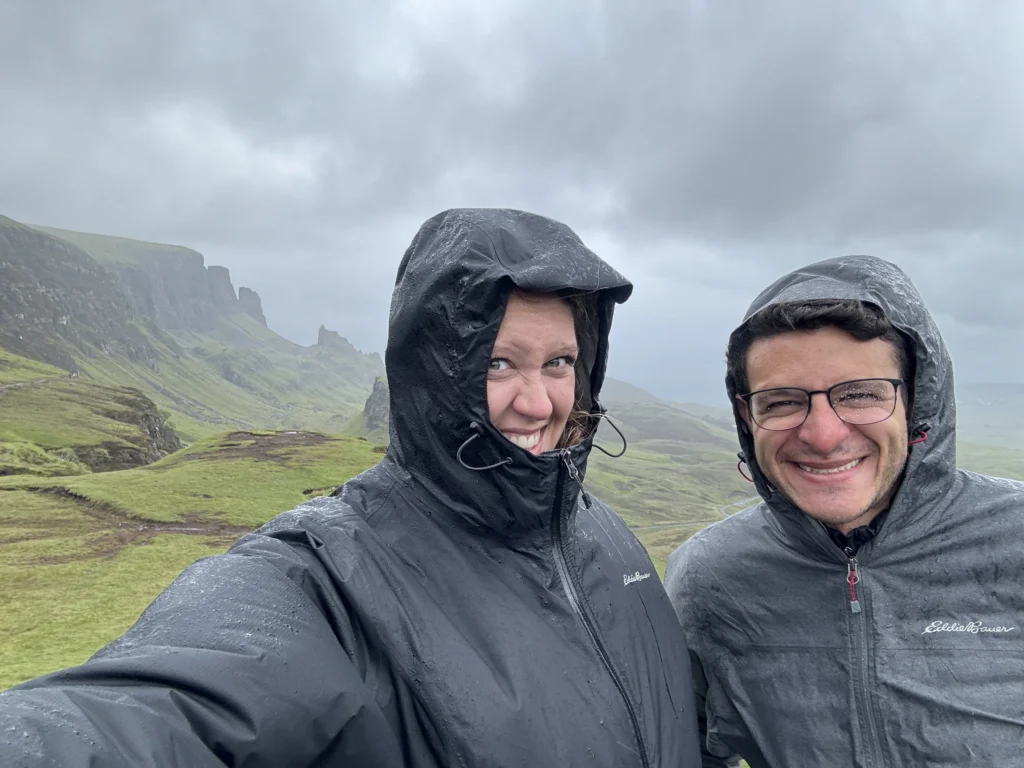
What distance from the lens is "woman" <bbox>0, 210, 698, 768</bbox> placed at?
2.35 metres

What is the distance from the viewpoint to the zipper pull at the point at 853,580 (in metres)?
4.10

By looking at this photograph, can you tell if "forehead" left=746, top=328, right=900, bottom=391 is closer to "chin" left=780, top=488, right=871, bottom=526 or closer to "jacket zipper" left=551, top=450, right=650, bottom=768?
"chin" left=780, top=488, right=871, bottom=526

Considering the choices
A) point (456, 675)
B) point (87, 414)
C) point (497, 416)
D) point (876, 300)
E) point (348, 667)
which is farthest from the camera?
point (87, 414)

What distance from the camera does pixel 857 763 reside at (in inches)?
152

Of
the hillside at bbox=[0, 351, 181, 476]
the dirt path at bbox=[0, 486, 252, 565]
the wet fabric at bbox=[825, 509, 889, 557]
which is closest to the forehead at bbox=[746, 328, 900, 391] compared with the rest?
the wet fabric at bbox=[825, 509, 889, 557]

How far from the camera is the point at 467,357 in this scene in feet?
11.5

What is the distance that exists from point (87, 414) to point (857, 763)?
97877 mm

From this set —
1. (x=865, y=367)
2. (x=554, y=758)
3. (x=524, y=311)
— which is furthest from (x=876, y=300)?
(x=554, y=758)

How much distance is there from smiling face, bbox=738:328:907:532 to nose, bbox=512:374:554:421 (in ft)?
5.79

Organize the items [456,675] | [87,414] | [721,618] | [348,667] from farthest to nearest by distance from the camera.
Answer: [87,414], [721,618], [456,675], [348,667]

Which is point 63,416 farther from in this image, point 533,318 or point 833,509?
point 833,509

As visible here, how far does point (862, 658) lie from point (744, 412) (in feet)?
6.14

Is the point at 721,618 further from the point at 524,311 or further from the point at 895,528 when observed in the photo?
the point at 524,311

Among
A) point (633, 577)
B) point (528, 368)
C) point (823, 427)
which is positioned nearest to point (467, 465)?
point (528, 368)
